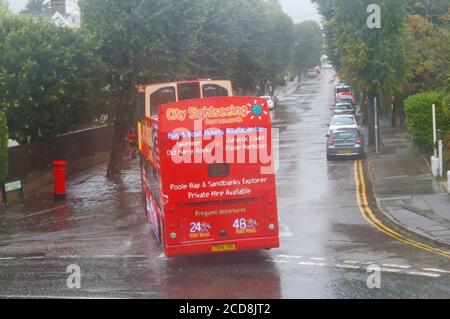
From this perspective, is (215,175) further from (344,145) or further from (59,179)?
(344,145)

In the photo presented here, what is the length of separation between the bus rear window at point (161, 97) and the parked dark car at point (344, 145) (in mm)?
16354

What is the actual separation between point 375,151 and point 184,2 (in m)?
12.9

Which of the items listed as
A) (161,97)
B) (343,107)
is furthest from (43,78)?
(343,107)

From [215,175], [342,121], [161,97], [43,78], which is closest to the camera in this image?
[215,175]

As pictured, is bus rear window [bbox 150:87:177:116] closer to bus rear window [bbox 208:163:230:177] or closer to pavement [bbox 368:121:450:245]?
bus rear window [bbox 208:163:230:177]

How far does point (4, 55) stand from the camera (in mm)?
29562

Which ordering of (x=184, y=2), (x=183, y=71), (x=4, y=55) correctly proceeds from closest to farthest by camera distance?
(x=4, y=55) < (x=184, y=2) < (x=183, y=71)

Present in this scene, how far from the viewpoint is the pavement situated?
1980 centimetres

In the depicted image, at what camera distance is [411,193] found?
24.8 metres

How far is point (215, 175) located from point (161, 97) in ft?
17.8

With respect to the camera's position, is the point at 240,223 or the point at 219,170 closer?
the point at 219,170

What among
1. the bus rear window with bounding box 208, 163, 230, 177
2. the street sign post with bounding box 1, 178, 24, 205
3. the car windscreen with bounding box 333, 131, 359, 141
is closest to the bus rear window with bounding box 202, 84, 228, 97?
the bus rear window with bounding box 208, 163, 230, 177
